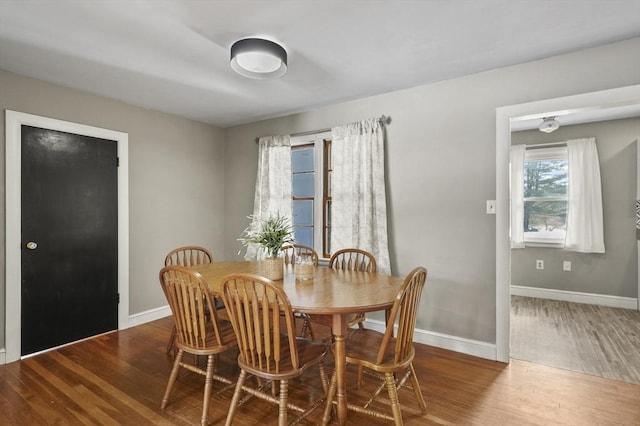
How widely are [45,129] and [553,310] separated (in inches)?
235

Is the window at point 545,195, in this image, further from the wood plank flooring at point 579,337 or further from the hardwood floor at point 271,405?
the hardwood floor at point 271,405

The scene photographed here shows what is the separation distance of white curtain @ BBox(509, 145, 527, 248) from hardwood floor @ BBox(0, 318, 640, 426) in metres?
2.72

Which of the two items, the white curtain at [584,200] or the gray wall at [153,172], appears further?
the white curtain at [584,200]

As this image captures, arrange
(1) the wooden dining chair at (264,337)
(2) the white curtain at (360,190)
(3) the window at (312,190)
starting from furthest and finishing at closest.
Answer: (3) the window at (312,190) → (2) the white curtain at (360,190) → (1) the wooden dining chair at (264,337)

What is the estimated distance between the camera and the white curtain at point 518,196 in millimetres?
5020

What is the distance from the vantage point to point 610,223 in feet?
14.4

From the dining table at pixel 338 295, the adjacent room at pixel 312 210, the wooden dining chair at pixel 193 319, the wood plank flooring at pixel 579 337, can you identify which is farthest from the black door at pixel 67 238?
the wood plank flooring at pixel 579 337

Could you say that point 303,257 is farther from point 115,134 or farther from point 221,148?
point 221,148

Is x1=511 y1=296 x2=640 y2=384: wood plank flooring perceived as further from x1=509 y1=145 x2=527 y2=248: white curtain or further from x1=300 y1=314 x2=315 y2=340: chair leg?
x1=300 y1=314 x2=315 y2=340: chair leg

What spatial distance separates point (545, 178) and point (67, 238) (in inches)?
237

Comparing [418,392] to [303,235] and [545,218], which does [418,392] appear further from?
[545,218]

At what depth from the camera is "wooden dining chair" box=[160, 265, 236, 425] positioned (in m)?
1.97

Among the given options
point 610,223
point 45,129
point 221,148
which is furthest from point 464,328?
point 45,129


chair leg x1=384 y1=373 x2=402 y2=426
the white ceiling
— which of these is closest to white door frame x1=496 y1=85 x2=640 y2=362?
the white ceiling
